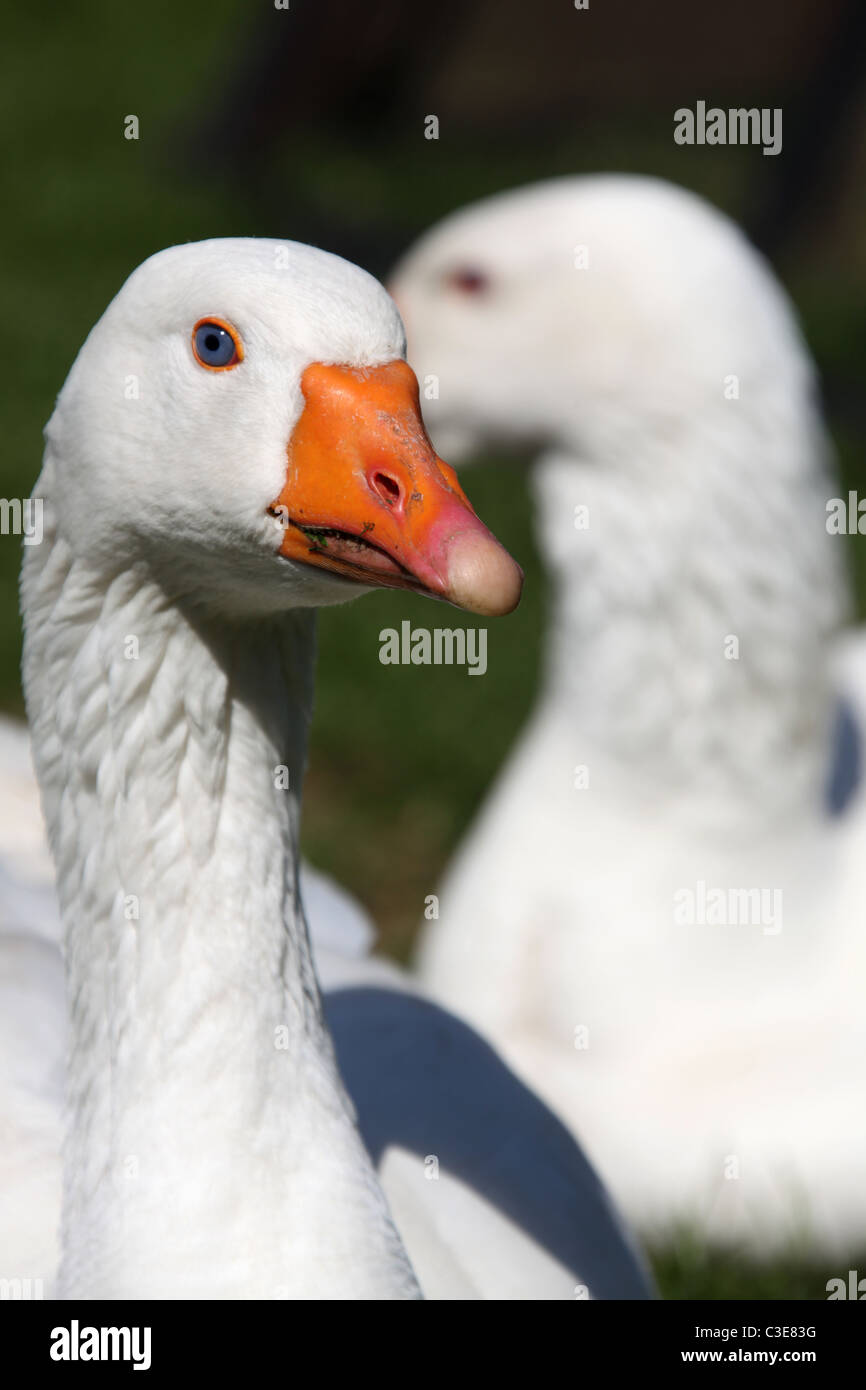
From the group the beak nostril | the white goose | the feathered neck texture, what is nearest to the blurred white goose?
the feathered neck texture

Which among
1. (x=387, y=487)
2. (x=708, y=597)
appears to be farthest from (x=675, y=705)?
(x=387, y=487)

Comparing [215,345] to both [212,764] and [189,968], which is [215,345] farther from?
[189,968]

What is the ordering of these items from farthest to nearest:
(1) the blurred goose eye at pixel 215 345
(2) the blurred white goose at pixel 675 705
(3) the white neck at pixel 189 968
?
(2) the blurred white goose at pixel 675 705
(3) the white neck at pixel 189 968
(1) the blurred goose eye at pixel 215 345

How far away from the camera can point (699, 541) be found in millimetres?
3529

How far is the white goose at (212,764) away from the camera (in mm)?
1972

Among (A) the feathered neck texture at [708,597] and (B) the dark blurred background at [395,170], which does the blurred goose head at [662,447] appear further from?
(B) the dark blurred background at [395,170]

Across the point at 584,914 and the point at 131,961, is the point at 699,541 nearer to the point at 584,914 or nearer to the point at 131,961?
the point at 584,914

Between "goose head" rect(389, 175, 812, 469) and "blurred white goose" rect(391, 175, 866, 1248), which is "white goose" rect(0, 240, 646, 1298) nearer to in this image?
"blurred white goose" rect(391, 175, 866, 1248)

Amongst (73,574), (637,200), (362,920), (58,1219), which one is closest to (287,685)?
(73,574)

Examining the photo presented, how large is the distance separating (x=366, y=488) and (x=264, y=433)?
14 centimetres

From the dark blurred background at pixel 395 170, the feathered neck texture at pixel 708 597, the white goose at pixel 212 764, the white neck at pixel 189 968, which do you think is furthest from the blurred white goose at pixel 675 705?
the white neck at pixel 189 968

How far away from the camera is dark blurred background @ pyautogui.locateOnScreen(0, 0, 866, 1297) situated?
5758 mm

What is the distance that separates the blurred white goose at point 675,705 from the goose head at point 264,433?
5.12 ft

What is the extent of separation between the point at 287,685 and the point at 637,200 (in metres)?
1.67
